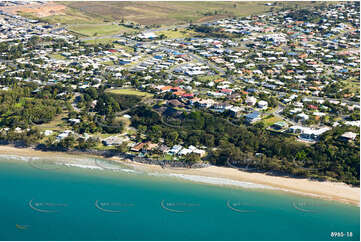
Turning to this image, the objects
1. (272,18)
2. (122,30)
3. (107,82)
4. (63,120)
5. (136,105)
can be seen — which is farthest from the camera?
(272,18)

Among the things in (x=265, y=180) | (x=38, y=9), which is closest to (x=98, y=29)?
(x=38, y=9)

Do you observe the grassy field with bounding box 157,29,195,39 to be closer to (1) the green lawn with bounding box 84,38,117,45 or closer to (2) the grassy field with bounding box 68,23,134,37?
(2) the grassy field with bounding box 68,23,134,37

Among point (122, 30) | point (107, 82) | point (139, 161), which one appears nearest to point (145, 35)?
point (122, 30)

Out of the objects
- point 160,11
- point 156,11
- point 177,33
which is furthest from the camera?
point 160,11

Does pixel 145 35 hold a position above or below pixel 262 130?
above

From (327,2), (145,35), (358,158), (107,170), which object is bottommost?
(107,170)

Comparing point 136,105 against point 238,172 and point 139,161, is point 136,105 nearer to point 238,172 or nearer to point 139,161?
point 139,161

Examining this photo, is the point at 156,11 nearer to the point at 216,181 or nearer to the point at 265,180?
the point at 216,181

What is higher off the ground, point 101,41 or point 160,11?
point 160,11
